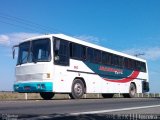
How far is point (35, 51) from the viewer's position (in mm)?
18281

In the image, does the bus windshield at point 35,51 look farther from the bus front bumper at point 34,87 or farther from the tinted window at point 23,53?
the bus front bumper at point 34,87

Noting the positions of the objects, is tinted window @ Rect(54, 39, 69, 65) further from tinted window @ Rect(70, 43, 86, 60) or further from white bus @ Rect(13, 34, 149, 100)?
tinted window @ Rect(70, 43, 86, 60)

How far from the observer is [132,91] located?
28828 millimetres

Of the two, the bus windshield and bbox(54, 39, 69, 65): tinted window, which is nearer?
the bus windshield

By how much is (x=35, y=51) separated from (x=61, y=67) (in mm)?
1607

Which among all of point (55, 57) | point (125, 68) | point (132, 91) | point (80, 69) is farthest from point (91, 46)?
point (132, 91)

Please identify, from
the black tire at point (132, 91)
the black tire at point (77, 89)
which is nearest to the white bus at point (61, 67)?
the black tire at point (77, 89)

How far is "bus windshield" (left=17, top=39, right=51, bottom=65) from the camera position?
1794cm

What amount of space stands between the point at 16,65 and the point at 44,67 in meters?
2.33

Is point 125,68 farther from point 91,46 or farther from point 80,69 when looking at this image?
point 80,69

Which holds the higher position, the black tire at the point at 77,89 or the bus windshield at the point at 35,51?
the bus windshield at the point at 35,51

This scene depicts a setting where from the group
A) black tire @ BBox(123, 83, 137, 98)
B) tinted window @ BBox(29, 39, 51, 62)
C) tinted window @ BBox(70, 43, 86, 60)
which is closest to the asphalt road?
tinted window @ BBox(29, 39, 51, 62)

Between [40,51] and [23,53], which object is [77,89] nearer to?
[40,51]

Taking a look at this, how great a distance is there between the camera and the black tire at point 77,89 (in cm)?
1940
